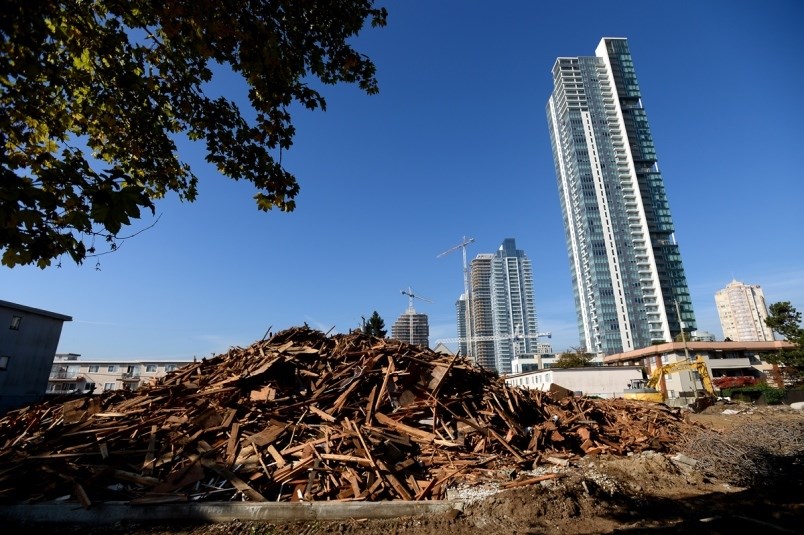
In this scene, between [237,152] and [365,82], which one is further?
[365,82]

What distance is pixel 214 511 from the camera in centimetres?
585

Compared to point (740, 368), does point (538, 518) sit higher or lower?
lower

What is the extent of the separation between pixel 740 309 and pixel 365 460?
245968 millimetres

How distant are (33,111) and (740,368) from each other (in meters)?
82.4

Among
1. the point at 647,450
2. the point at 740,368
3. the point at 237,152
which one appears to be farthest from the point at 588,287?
the point at 237,152

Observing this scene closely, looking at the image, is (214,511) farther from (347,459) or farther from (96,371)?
(96,371)

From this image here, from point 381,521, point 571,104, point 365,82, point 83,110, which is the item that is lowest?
point 381,521

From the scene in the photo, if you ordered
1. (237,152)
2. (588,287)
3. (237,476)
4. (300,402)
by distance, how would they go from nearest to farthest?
(237,152)
(237,476)
(300,402)
(588,287)

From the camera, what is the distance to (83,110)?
16.8 feet

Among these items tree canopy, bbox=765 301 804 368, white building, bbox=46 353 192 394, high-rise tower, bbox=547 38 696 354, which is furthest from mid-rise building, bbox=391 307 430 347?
tree canopy, bbox=765 301 804 368

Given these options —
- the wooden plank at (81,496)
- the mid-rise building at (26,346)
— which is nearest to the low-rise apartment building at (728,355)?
the wooden plank at (81,496)

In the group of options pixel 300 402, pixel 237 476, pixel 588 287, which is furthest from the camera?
pixel 588 287

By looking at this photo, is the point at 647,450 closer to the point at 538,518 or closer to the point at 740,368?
the point at 538,518

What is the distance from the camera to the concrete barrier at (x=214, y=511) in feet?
19.3
